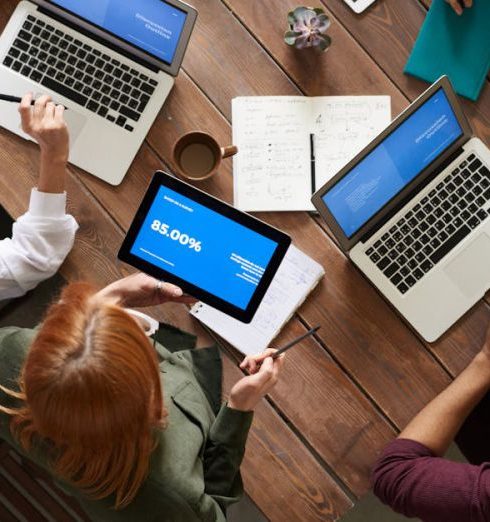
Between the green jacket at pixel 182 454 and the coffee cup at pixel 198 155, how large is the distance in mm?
373

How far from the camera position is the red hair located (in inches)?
35.2

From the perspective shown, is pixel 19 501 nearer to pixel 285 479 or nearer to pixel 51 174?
pixel 285 479

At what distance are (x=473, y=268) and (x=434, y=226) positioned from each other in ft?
0.38

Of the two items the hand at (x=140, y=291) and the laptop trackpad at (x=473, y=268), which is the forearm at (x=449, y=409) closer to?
the laptop trackpad at (x=473, y=268)

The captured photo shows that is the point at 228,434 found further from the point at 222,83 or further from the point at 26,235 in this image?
the point at 222,83

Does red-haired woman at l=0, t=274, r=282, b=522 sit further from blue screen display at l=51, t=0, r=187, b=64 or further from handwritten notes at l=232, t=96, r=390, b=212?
blue screen display at l=51, t=0, r=187, b=64

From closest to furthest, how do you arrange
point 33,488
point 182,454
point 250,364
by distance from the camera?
1. point 182,454
2. point 250,364
3. point 33,488

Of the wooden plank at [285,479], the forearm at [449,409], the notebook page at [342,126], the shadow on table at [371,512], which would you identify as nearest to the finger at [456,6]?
the notebook page at [342,126]

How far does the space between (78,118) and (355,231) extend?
62 centimetres

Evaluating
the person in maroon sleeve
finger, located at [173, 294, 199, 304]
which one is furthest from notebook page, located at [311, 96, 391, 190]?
the person in maroon sleeve

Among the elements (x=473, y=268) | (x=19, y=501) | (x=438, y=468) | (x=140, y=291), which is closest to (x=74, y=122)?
(x=140, y=291)

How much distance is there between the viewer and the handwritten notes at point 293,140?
137 centimetres

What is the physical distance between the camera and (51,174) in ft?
4.24

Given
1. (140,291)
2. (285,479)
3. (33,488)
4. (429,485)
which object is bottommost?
(33,488)
